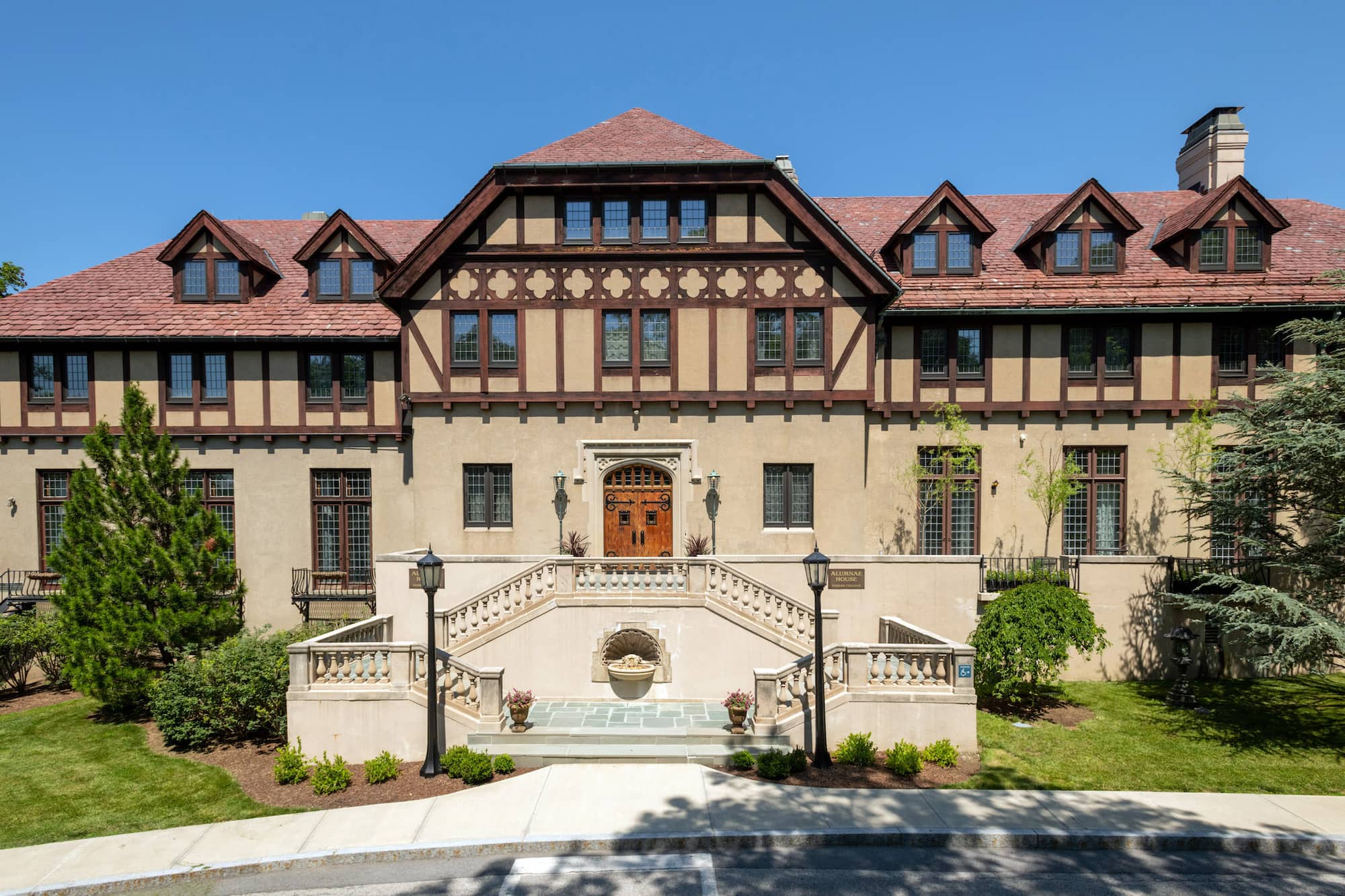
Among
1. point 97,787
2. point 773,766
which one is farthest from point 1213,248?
point 97,787

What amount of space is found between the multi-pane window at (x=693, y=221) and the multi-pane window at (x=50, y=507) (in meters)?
19.5

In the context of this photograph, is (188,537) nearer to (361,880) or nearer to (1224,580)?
(361,880)

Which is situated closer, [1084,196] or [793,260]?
[793,260]

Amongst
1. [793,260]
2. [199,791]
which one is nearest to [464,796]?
[199,791]

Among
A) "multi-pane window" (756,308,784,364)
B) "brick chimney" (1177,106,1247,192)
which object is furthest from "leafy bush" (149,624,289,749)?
"brick chimney" (1177,106,1247,192)

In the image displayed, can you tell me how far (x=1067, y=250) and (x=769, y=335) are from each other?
974cm

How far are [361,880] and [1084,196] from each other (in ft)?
77.4

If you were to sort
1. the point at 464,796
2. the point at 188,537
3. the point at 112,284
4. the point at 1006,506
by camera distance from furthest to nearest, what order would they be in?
the point at 112,284 < the point at 1006,506 < the point at 188,537 < the point at 464,796

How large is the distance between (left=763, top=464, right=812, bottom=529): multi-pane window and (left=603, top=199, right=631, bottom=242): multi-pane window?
7.56 meters

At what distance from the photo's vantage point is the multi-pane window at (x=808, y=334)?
18516 mm

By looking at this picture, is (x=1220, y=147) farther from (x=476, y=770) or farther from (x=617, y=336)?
(x=476, y=770)

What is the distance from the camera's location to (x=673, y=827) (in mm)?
9883

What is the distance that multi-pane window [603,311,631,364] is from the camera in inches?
734

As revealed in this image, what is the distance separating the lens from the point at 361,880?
8.95m
